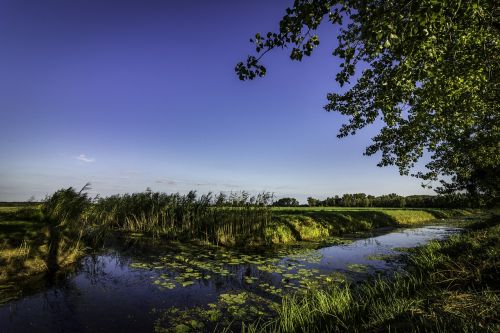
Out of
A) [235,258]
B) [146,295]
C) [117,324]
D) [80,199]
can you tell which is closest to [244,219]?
[235,258]

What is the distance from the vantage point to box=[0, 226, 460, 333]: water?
7492 millimetres

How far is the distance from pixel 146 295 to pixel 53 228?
6786mm

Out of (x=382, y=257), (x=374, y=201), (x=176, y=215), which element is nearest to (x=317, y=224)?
(x=382, y=257)

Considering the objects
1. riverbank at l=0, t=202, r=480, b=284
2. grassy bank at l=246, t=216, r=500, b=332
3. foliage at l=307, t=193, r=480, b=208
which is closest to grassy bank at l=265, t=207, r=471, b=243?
riverbank at l=0, t=202, r=480, b=284

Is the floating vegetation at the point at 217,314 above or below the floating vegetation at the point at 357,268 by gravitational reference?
below

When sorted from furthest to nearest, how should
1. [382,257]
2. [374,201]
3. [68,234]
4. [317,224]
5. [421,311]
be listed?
[374,201], [317,224], [382,257], [68,234], [421,311]

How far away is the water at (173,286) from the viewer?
7.49 meters

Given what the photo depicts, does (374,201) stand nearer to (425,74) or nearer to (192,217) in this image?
(192,217)

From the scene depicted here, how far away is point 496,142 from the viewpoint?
59.3 ft

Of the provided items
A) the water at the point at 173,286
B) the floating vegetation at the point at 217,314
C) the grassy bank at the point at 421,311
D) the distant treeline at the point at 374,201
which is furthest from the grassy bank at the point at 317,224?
the distant treeline at the point at 374,201

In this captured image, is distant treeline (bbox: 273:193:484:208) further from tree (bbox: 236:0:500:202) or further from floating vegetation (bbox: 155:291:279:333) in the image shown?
floating vegetation (bbox: 155:291:279:333)

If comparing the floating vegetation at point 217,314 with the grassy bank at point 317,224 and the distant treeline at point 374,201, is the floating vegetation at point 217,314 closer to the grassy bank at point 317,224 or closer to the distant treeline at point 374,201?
the grassy bank at point 317,224

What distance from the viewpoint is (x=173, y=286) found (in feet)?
33.4

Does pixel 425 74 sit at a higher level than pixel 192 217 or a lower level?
higher
